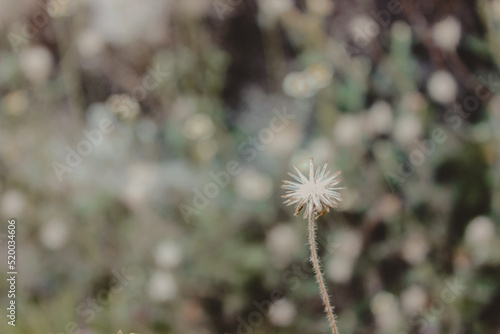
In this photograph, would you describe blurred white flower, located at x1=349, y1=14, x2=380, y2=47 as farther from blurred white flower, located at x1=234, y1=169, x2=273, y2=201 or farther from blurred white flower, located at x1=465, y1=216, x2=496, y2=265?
blurred white flower, located at x1=465, y1=216, x2=496, y2=265

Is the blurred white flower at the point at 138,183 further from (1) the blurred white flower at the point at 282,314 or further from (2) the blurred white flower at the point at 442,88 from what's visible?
(2) the blurred white flower at the point at 442,88

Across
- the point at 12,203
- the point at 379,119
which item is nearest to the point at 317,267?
the point at 379,119

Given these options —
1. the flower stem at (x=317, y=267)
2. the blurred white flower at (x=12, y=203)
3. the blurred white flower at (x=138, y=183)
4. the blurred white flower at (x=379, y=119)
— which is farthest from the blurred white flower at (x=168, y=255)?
the flower stem at (x=317, y=267)

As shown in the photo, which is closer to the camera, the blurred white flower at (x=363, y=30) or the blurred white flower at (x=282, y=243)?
the blurred white flower at (x=282, y=243)

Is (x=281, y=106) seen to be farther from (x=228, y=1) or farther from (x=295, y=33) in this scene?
(x=228, y=1)

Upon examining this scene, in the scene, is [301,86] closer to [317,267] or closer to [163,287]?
[163,287]

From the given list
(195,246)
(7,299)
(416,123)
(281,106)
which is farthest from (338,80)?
(7,299)
